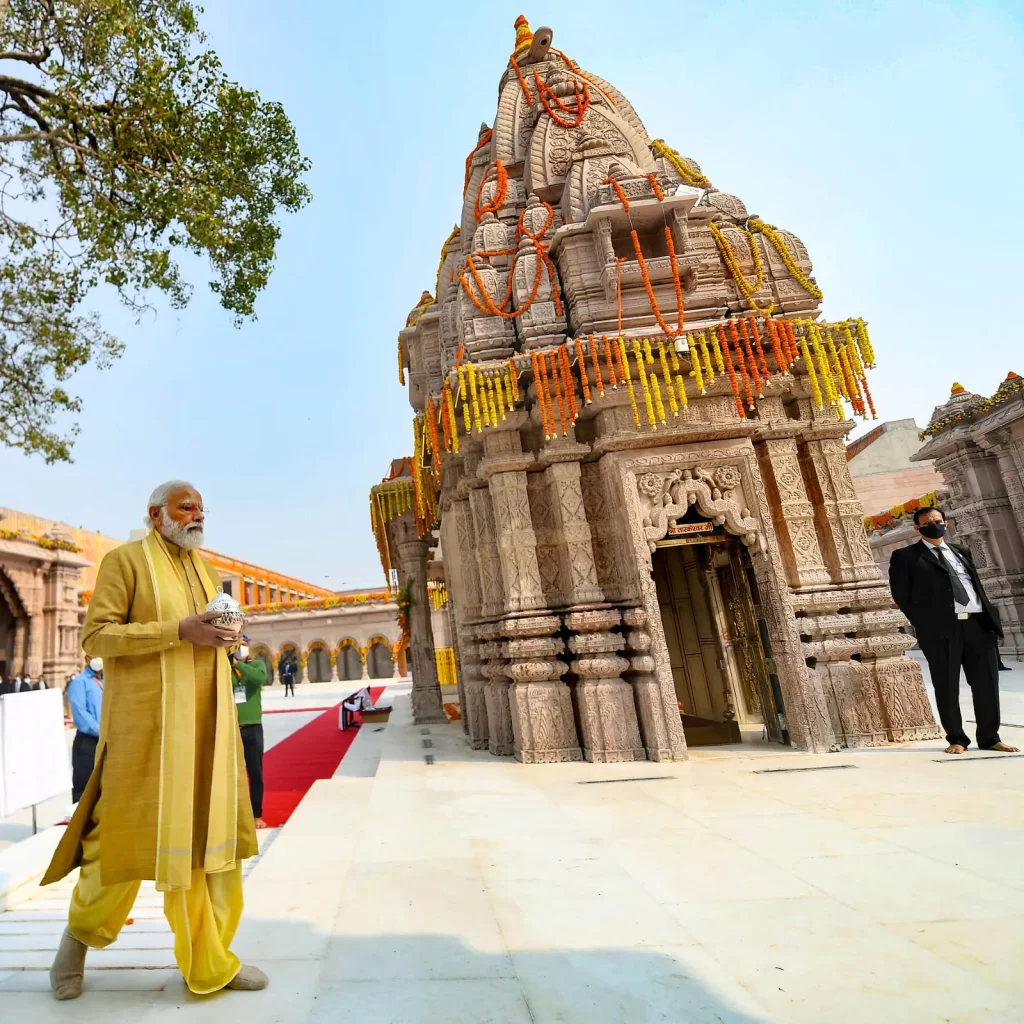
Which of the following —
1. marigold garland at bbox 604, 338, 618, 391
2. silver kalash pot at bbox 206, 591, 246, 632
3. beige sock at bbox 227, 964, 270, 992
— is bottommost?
beige sock at bbox 227, 964, 270, 992

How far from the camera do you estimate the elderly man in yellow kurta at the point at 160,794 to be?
1.85 meters

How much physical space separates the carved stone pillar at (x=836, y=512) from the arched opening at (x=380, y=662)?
28.1 metres

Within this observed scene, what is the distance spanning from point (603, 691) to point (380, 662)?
28740 mm

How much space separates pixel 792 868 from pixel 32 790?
5.10 metres

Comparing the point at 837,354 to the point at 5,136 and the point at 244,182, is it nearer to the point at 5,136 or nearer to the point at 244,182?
the point at 244,182

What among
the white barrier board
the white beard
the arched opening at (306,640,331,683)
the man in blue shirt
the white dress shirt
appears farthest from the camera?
the arched opening at (306,640,331,683)

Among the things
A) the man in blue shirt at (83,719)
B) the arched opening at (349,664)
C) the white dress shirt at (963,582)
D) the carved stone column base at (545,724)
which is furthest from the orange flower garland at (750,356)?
the arched opening at (349,664)

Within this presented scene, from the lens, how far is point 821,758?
4.79 m

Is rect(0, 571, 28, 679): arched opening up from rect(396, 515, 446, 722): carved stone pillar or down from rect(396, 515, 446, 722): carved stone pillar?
up

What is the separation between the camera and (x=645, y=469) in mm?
5551

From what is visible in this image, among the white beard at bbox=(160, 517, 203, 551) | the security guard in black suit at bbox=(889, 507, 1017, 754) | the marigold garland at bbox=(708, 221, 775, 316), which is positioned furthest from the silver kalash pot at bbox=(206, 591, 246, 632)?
the marigold garland at bbox=(708, 221, 775, 316)

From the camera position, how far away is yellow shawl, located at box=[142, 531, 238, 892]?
1840mm

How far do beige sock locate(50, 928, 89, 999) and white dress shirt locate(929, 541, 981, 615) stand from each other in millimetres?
5421

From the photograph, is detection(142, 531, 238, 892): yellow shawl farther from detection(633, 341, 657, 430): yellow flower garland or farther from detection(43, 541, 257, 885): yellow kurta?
detection(633, 341, 657, 430): yellow flower garland
